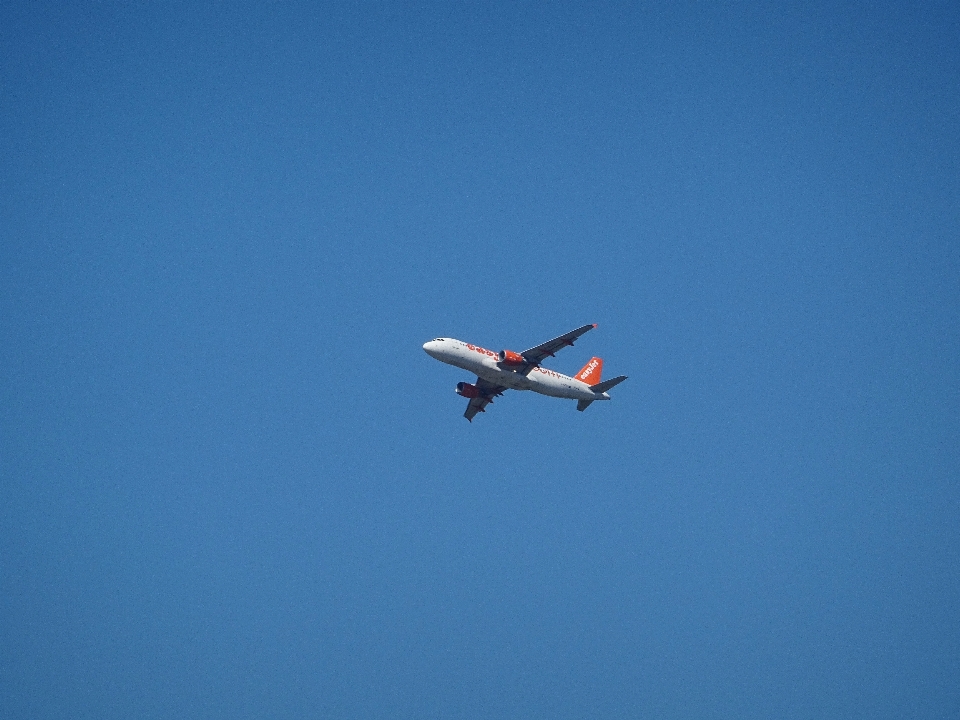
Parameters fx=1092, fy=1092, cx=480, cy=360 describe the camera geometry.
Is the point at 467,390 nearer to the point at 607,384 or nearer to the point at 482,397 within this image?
the point at 482,397

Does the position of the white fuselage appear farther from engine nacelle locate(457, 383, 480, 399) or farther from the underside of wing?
engine nacelle locate(457, 383, 480, 399)

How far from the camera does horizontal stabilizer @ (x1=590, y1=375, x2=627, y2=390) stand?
84.2m

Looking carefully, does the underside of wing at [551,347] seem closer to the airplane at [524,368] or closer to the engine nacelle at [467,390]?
the airplane at [524,368]

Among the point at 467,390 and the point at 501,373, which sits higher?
the point at 467,390

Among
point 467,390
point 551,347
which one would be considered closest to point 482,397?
point 467,390

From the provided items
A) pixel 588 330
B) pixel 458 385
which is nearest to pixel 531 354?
pixel 588 330

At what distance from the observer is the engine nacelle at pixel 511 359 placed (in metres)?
83.1

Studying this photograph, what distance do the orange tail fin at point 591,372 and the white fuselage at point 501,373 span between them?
2.97m

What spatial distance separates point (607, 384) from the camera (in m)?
85.4

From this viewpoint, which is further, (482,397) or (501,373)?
(482,397)

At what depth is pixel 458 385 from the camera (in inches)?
3652

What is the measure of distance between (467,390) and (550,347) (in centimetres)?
1229

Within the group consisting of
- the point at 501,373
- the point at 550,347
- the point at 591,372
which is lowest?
the point at 501,373

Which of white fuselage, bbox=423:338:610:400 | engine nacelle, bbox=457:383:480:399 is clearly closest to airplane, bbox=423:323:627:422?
white fuselage, bbox=423:338:610:400
